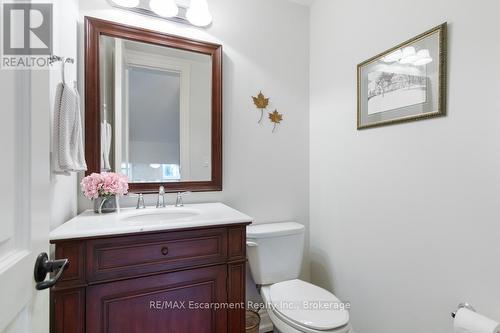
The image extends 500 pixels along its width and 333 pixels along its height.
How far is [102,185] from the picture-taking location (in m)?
1.31

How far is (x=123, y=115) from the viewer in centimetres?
157

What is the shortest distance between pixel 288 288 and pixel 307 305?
0.63 ft

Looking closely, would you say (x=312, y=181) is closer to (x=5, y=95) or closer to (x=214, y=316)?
(x=214, y=316)

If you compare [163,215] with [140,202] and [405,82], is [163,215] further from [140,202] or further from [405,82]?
[405,82]

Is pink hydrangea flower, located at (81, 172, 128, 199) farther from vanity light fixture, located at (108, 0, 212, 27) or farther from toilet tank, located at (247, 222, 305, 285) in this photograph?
vanity light fixture, located at (108, 0, 212, 27)

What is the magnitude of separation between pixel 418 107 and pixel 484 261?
722mm

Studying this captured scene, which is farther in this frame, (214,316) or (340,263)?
(340,263)

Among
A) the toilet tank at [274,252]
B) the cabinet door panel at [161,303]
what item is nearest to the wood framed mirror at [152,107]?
the toilet tank at [274,252]

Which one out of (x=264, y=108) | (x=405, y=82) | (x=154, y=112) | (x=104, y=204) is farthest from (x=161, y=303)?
(x=405, y=82)

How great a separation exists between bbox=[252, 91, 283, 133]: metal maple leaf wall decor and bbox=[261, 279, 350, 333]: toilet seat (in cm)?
111

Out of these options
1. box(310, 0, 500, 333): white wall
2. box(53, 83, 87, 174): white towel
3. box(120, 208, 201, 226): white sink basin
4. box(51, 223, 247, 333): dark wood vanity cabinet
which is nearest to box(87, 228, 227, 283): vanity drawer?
box(51, 223, 247, 333): dark wood vanity cabinet

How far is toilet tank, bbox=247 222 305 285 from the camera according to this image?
1619 millimetres

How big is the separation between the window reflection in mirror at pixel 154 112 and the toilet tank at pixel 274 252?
1.74 ft

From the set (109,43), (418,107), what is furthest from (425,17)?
(109,43)
